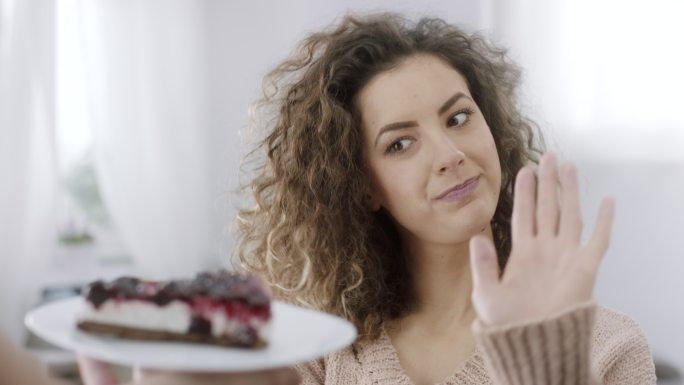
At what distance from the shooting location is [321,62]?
1.70 m

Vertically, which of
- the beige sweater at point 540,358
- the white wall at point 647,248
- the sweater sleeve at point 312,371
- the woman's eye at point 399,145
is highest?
the woman's eye at point 399,145

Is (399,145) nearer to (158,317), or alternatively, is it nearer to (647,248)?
(158,317)

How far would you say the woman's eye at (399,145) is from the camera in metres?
1.55

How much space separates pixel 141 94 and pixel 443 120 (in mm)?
2442

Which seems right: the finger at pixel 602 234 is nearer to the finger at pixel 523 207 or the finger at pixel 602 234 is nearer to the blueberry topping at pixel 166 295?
the finger at pixel 523 207

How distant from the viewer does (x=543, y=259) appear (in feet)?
3.52

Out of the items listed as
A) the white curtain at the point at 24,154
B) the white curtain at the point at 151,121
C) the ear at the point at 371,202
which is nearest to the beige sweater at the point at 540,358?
the ear at the point at 371,202

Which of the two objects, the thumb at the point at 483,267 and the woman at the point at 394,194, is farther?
the woman at the point at 394,194

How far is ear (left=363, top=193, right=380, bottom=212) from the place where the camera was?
67.0 inches

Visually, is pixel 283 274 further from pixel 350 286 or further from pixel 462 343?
pixel 462 343

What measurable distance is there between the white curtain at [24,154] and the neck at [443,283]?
80.6 inches

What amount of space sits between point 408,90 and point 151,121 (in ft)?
7.79

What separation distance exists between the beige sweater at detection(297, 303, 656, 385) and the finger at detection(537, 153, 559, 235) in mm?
106

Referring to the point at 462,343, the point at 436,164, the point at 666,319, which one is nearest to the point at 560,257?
the point at 436,164
